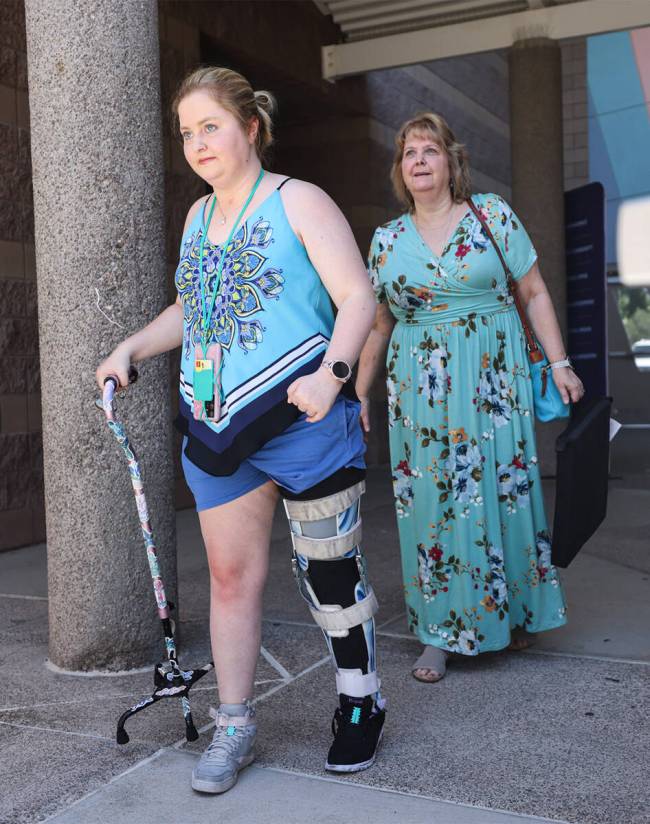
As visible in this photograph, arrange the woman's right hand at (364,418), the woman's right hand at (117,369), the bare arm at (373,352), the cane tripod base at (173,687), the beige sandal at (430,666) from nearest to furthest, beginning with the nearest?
1. the woman's right hand at (117,369)
2. the cane tripod base at (173,687)
3. the woman's right hand at (364,418)
4. the beige sandal at (430,666)
5. the bare arm at (373,352)

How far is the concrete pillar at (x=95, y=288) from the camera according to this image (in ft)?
11.6

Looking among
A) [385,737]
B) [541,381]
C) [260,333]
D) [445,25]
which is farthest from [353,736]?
[445,25]

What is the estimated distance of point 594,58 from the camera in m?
12.4

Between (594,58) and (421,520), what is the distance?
402 inches

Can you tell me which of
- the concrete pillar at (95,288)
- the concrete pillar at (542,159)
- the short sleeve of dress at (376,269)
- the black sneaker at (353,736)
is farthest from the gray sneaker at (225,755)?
the concrete pillar at (542,159)

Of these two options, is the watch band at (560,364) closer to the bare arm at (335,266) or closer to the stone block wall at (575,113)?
the bare arm at (335,266)

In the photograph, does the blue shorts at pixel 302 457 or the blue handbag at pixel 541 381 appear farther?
the blue handbag at pixel 541 381

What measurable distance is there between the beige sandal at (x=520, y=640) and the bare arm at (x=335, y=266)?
1737mm

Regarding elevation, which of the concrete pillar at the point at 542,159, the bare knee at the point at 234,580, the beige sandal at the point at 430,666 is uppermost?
the concrete pillar at the point at 542,159

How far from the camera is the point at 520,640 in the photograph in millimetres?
3855

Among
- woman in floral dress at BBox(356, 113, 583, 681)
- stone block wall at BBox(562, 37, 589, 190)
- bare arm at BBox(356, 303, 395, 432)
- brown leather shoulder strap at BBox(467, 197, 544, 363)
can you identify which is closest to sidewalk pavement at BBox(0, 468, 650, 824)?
woman in floral dress at BBox(356, 113, 583, 681)

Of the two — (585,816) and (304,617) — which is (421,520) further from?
(585,816)

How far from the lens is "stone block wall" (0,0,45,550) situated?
6.29 m

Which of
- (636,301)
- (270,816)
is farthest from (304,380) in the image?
(636,301)
